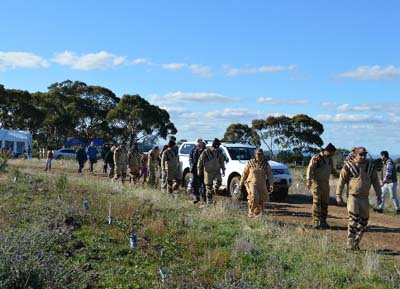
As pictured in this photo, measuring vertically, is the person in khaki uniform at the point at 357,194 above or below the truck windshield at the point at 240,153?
below

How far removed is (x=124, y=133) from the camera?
201 feet

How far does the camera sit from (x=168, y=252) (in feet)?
26.2

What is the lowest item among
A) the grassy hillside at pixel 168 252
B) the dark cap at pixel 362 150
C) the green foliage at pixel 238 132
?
the grassy hillside at pixel 168 252

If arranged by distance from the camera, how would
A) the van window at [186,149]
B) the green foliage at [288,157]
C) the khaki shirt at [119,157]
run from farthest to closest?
1. the green foliage at [288,157]
2. the van window at [186,149]
3. the khaki shirt at [119,157]

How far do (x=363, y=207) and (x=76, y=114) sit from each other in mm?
54927

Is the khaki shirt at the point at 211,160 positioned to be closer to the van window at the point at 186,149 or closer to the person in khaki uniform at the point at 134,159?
the person in khaki uniform at the point at 134,159

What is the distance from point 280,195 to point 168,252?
376 inches

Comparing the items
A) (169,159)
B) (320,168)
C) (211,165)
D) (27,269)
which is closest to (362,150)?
(320,168)

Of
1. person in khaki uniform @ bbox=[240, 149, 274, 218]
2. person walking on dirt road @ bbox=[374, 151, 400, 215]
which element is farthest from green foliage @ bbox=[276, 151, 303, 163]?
person in khaki uniform @ bbox=[240, 149, 274, 218]

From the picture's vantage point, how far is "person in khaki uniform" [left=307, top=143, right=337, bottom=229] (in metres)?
11.1

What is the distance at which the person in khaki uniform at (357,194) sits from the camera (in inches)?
345

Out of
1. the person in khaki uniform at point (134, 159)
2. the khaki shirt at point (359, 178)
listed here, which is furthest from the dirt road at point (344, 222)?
the person in khaki uniform at point (134, 159)

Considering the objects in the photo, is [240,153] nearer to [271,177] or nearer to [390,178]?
[390,178]

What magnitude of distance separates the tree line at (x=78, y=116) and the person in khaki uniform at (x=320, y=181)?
5052 centimetres
